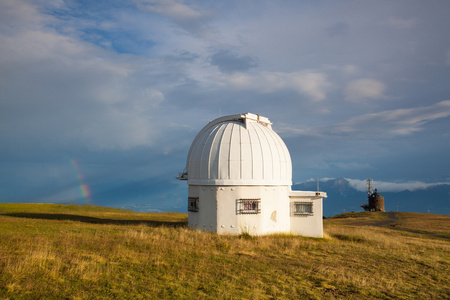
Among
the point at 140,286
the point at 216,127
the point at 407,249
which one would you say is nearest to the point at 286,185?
the point at 216,127

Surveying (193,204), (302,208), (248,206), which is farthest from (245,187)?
(302,208)

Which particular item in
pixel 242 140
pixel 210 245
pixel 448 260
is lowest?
pixel 448 260

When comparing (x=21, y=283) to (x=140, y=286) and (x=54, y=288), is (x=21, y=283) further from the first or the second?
(x=140, y=286)

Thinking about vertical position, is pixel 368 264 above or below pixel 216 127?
below

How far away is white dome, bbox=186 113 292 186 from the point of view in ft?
66.9

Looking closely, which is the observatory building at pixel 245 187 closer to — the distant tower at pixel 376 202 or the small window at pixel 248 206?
the small window at pixel 248 206

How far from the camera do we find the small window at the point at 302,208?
2230cm

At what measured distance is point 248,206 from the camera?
794 inches

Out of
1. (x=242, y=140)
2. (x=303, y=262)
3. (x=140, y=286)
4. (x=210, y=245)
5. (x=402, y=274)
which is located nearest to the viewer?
(x=140, y=286)

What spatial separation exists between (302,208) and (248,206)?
4.69 m

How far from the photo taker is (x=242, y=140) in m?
21.2

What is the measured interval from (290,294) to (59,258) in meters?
7.86

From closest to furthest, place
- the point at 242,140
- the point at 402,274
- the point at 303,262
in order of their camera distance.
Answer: the point at 402,274
the point at 303,262
the point at 242,140

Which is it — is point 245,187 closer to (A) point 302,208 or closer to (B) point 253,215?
(B) point 253,215
